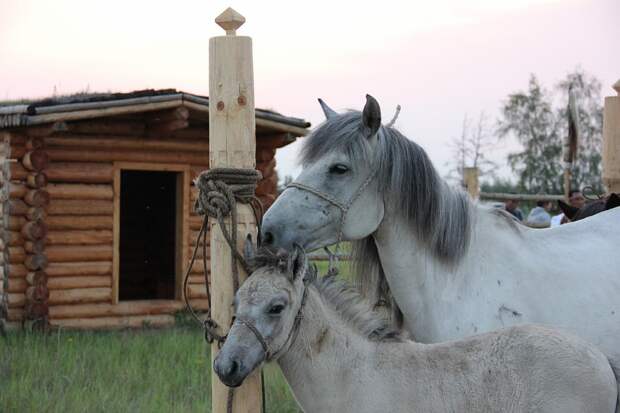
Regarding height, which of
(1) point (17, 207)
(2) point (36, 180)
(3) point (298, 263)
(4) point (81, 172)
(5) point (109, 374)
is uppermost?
(4) point (81, 172)

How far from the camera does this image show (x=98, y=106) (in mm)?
10758

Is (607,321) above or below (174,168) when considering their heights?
below

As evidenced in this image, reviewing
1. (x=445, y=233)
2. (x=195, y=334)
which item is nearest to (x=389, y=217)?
(x=445, y=233)

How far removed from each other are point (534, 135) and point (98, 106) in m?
27.9

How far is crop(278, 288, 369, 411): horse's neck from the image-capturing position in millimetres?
3855

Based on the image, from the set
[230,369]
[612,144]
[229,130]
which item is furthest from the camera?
[612,144]

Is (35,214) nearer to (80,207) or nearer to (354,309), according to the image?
(80,207)

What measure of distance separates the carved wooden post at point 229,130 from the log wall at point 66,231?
743cm

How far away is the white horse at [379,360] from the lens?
11.7ft

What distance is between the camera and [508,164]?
3662 cm

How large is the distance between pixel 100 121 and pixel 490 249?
316 inches

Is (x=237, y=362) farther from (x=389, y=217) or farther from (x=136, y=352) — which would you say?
(x=136, y=352)

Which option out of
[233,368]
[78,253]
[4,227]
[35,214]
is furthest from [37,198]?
[233,368]

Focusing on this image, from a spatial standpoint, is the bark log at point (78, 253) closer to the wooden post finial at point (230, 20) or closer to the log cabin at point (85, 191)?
the log cabin at point (85, 191)
